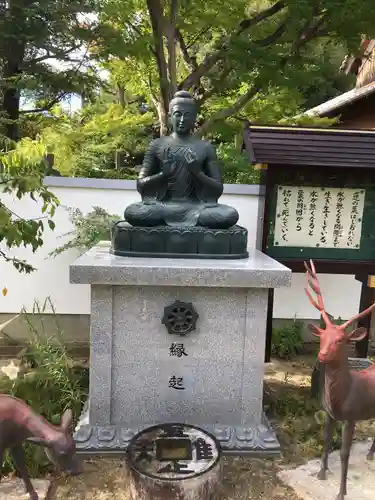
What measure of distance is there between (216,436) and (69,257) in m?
3.21

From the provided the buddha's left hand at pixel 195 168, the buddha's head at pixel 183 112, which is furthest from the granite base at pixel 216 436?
the buddha's head at pixel 183 112

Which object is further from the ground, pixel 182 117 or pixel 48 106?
pixel 48 106

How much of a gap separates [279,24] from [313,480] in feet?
19.7

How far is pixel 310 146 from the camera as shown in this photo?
4.54 meters

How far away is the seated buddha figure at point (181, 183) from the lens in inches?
143

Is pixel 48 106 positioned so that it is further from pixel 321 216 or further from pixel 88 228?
pixel 321 216

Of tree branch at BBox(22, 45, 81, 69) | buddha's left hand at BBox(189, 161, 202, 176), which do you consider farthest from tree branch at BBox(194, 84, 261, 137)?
buddha's left hand at BBox(189, 161, 202, 176)

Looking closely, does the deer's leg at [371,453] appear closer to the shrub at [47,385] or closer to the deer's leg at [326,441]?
the deer's leg at [326,441]

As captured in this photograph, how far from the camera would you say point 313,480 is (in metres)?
3.13

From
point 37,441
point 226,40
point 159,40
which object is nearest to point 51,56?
Result: point 159,40

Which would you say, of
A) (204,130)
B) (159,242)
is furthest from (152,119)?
(159,242)

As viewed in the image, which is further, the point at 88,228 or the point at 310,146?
the point at 88,228

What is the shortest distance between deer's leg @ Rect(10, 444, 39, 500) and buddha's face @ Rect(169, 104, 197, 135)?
2596 millimetres

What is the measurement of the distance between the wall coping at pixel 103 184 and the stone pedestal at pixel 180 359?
7.63 feet
